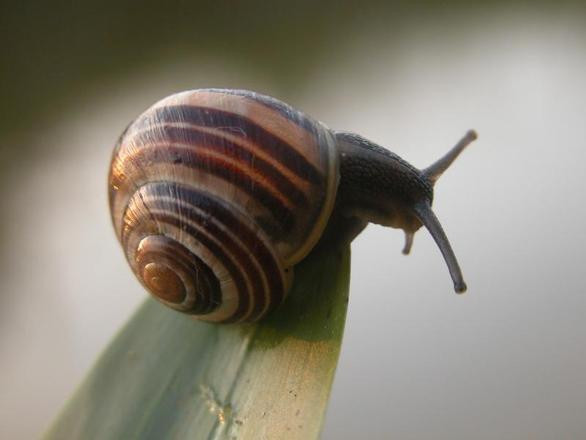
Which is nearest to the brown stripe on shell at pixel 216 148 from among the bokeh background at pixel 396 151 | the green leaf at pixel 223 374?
the green leaf at pixel 223 374

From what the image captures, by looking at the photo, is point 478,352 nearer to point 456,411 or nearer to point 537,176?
point 456,411

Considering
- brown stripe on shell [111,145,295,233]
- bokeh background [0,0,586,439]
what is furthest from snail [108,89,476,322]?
bokeh background [0,0,586,439]

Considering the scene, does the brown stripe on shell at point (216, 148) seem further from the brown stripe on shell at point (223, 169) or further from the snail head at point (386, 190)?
the snail head at point (386, 190)

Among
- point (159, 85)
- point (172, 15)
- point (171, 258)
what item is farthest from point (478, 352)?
point (172, 15)

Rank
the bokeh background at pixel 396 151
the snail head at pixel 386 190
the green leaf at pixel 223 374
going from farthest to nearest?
the bokeh background at pixel 396 151 < the snail head at pixel 386 190 < the green leaf at pixel 223 374

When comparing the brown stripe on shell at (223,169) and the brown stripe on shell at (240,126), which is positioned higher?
the brown stripe on shell at (240,126)

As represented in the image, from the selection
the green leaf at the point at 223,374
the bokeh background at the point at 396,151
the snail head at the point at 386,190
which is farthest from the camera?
the bokeh background at the point at 396,151
